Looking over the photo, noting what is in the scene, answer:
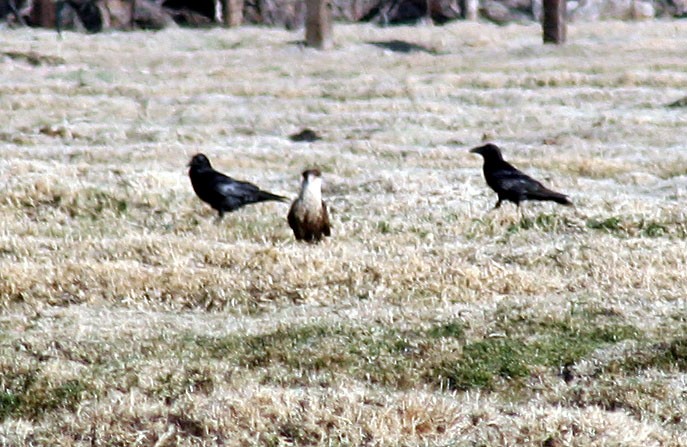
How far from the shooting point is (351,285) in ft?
36.9

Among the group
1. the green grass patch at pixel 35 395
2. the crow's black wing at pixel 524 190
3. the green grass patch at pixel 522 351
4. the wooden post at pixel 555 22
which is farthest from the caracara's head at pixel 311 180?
the wooden post at pixel 555 22

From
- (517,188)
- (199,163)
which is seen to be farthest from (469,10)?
(517,188)

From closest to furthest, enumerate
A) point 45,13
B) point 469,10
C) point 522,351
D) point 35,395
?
point 35,395, point 522,351, point 45,13, point 469,10

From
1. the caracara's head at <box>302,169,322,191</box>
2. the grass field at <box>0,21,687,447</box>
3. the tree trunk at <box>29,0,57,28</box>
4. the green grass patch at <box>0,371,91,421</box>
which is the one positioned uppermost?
the tree trunk at <box>29,0,57,28</box>

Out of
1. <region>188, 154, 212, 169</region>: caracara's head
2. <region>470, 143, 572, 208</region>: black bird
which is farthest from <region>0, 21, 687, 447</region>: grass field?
<region>188, 154, 212, 169</region>: caracara's head

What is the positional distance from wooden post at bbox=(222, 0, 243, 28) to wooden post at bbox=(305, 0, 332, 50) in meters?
6.76

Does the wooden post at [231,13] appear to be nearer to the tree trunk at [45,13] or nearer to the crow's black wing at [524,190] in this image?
the tree trunk at [45,13]

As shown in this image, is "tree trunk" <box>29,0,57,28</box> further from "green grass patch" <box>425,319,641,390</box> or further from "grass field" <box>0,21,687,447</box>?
"green grass patch" <box>425,319,641,390</box>

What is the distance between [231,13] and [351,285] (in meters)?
30.4

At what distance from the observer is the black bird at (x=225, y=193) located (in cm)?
1446

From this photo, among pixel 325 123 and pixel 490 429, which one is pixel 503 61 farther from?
pixel 490 429

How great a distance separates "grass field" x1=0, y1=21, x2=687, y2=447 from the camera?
763 cm

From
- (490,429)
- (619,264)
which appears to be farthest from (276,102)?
(490,429)

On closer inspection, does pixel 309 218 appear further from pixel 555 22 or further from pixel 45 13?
pixel 45 13
